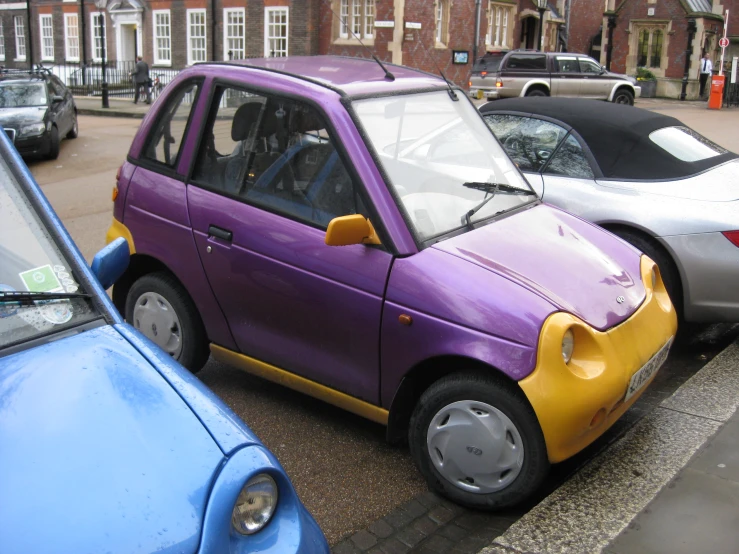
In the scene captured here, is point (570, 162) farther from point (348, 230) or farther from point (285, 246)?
point (348, 230)

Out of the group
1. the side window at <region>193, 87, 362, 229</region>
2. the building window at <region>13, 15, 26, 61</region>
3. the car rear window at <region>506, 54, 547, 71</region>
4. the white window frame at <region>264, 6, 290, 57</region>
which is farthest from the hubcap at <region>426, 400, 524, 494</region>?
the building window at <region>13, 15, 26, 61</region>

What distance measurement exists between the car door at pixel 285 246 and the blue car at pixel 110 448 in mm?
1458

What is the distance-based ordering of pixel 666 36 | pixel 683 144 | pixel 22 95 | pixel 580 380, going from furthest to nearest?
pixel 666 36
pixel 22 95
pixel 683 144
pixel 580 380

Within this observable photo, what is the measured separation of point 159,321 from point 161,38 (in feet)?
128

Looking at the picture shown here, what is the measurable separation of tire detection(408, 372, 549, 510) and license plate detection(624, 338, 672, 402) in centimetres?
60

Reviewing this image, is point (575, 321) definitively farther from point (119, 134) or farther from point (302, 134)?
point (119, 134)

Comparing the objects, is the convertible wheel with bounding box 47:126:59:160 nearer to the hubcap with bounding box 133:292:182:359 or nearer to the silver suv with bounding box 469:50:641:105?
the hubcap with bounding box 133:292:182:359

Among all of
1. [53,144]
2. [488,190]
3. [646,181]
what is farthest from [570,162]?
[53,144]

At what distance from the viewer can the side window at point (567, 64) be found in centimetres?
2848

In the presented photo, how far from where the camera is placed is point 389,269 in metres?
3.81

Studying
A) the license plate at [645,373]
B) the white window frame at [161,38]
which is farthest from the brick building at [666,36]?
the license plate at [645,373]

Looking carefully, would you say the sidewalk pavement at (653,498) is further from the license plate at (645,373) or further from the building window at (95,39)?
the building window at (95,39)

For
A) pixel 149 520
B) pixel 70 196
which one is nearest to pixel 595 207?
pixel 149 520

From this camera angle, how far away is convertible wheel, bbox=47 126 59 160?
53.3 ft
